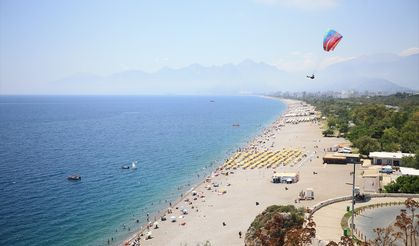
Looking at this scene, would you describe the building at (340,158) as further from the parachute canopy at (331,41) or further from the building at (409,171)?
the parachute canopy at (331,41)

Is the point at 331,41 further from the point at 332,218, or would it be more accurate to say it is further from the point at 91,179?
the point at 91,179

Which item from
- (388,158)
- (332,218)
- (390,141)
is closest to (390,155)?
(388,158)

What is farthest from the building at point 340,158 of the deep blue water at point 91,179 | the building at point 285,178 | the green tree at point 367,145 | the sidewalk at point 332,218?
the sidewalk at point 332,218

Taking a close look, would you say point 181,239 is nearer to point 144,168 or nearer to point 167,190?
point 167,190

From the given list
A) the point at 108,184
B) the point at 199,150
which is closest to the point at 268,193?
the point at 108,184

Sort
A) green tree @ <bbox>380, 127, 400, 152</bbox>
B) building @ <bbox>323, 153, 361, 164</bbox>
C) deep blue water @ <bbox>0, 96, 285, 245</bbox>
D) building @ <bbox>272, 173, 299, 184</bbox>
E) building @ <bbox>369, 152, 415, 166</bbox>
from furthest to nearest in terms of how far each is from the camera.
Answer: green tree @ <bbox>380, 127, 400, 152</bbox>, building @ <bbox>323, 153, 361, 164</bbox>, building @ <bbox>369, 152, 415, 166</bbox>, building @ <bbox>272, 173, 299, 184</bbox>, deep blue water @ <bbox>0, 96, 285, 245</bbox>

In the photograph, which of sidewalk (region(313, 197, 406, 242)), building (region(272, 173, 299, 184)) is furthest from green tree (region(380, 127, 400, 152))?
sidewalk (region(313, 197, 406, 242))

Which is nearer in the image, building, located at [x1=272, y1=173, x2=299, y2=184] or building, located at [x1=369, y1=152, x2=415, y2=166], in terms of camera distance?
building, located at [x1=272, y1=173, x2=299, y2=184]

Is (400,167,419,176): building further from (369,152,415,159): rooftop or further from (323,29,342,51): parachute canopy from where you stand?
(323,29,342,51): parachute canopy
